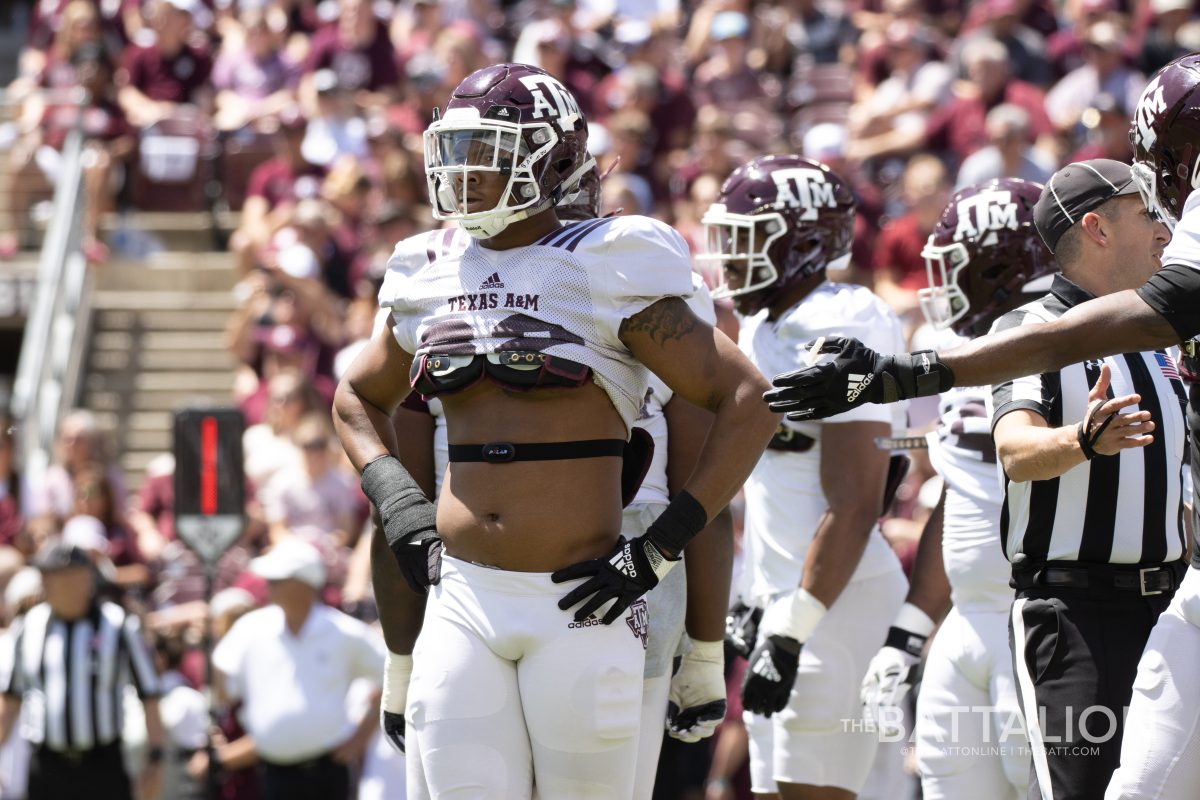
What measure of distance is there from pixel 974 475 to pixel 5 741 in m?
6.75

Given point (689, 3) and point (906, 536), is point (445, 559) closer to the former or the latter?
point (906, 536)

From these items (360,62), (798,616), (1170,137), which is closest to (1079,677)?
(798,616)

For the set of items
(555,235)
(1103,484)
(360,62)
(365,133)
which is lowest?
(1103,484)

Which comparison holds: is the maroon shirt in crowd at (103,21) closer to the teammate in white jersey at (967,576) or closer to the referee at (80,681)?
the referee at (80,681)

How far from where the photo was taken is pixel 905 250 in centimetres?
1120

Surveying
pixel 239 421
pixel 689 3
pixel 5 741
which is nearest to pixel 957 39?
pixel 689 3

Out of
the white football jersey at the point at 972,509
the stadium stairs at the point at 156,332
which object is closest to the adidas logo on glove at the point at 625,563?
the white football jersey at the point at 972,509

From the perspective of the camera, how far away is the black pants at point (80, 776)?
9828 millimetres

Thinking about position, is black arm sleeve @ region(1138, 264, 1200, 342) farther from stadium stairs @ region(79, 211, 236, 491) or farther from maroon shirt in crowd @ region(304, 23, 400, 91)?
maroon shirt in crowd @ region(304, 23, 400, 91)

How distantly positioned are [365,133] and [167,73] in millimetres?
2161

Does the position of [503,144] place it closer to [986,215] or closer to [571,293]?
[571,293]

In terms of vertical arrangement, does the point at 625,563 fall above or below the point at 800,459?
below

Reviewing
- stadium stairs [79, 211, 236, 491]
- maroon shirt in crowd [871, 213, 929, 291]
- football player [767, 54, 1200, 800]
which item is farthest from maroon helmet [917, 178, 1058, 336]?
stadium stairs [79, 211, 236, 491]

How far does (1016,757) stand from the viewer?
514 cm
